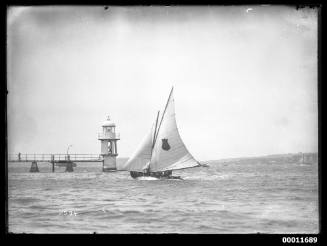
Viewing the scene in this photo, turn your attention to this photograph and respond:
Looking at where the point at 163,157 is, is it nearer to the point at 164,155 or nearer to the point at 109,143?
the point at 164,155

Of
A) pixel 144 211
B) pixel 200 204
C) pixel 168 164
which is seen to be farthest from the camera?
pixel 168 164

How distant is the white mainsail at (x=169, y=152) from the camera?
24406 millimetres

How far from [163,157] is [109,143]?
18.3 feet

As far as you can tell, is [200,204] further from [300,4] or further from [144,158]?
[144,158]

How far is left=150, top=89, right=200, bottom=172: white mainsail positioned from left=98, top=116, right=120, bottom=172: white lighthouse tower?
222cm

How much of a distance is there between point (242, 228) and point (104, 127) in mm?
5383

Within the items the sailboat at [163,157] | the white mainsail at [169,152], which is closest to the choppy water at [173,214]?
the sailboat at [163,157]

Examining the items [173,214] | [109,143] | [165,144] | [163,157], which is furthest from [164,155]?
[173,214]

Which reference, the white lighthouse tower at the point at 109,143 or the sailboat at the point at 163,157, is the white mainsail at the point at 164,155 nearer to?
the sailboat at the point at 163,157

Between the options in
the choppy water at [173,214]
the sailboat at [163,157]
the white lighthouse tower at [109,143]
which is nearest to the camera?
the choppy water at [173,214]

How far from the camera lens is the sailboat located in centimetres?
2438

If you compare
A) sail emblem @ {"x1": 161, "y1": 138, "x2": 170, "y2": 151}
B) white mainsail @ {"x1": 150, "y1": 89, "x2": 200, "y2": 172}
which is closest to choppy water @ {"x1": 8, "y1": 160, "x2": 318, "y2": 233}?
white mainsail @ {"x1": 150, "y1": 89, "x2": 200, "y2": 172}
